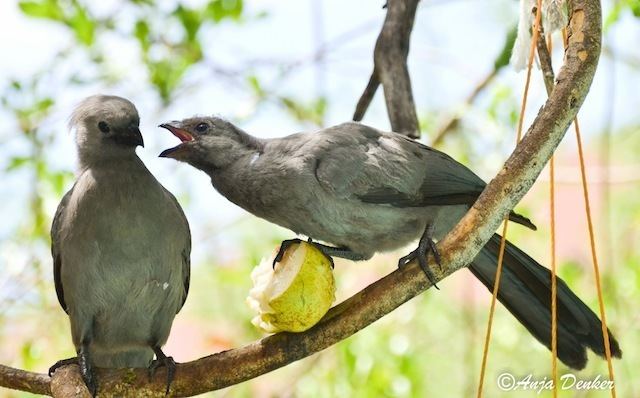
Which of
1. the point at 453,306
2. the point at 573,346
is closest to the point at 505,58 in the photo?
the point at 573,346

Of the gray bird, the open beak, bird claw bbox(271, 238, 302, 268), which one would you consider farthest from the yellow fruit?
the open beak

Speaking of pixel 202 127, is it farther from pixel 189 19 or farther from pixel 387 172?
pixel 189 19

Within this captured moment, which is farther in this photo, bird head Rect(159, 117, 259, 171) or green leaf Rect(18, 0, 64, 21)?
green leaf Rect(18, 0, 64, 21)

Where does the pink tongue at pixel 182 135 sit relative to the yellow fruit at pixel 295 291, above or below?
above

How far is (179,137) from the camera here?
321 cm

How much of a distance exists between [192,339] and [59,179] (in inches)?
74.5

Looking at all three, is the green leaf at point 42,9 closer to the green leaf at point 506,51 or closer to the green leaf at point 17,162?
the green leaf at point 17,162

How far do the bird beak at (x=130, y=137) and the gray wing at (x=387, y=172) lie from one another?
69 centimetres

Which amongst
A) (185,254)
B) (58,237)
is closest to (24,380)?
(58,237)

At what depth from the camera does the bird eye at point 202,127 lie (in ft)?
10.5

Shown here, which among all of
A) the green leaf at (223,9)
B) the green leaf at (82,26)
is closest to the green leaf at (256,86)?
the green leaf at (223,9)

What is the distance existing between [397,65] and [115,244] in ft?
4.13

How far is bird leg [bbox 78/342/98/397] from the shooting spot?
8.93ft

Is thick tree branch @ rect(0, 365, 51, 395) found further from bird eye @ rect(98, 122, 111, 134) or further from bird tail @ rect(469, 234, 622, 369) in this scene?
bird tail @ rect(469, 234, 622, 369)
